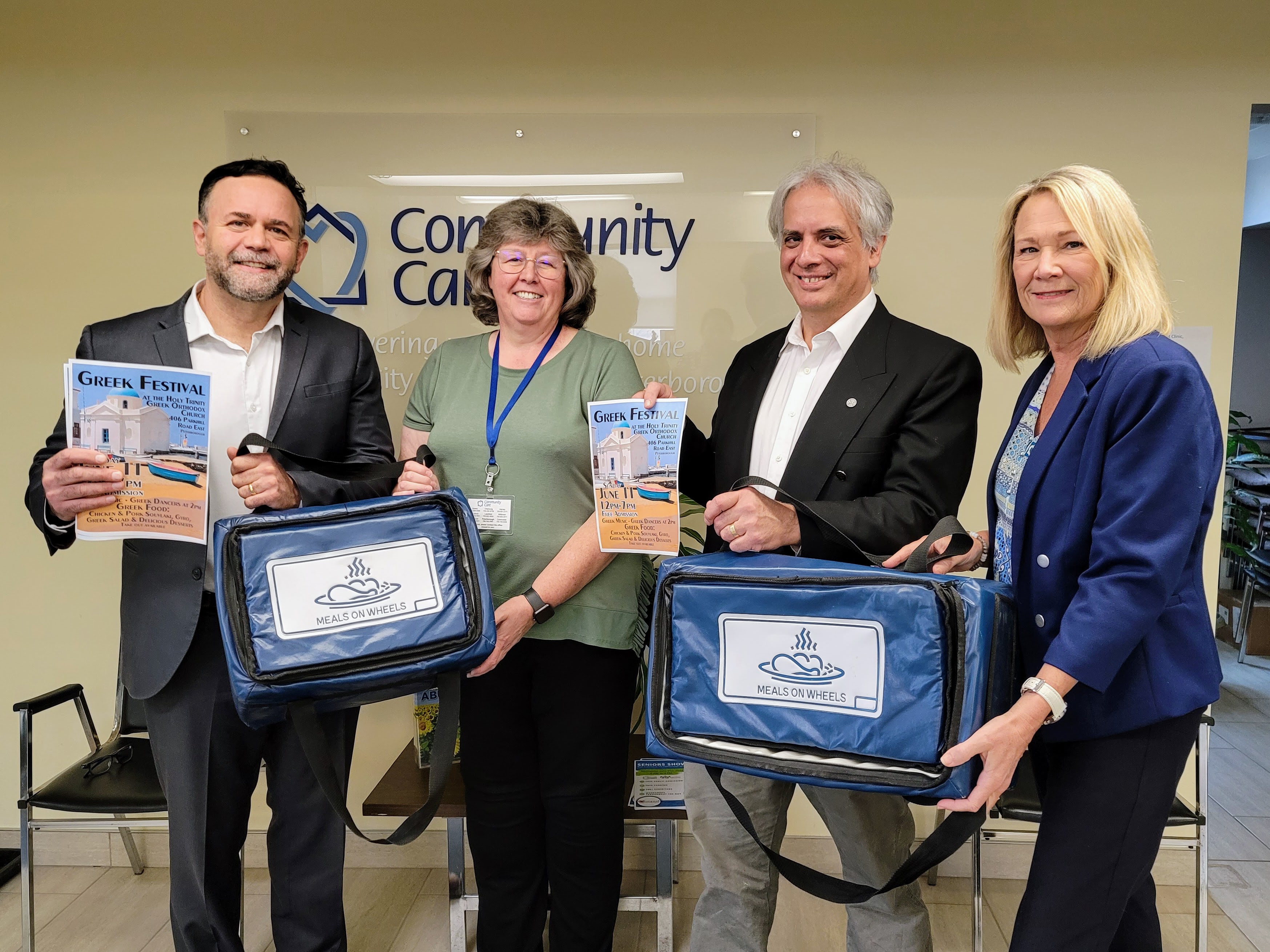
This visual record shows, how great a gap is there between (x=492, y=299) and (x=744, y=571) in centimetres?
101

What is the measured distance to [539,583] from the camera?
1.92m

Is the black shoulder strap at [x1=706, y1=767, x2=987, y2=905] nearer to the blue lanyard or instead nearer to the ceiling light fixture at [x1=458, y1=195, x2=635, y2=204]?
the blue lanyard

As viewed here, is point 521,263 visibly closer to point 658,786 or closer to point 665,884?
point 658,786

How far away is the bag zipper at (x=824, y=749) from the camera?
1.39 meters

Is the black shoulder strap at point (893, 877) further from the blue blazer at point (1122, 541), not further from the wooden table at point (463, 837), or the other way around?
the wooden table at point (463, 837)

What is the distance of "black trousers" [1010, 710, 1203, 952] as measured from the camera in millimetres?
1411

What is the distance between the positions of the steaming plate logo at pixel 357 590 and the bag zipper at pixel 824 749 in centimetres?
51

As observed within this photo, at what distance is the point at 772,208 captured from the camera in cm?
197

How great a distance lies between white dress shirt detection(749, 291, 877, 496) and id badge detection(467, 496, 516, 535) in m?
0.53

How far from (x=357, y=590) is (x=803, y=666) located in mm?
811

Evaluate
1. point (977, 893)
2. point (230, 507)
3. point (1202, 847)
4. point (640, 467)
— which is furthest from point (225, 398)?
point (1202, 847)

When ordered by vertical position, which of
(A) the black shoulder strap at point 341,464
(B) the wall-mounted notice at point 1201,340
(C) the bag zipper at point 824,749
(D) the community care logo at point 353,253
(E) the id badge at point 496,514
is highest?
(D) the community care logo at point 353,253

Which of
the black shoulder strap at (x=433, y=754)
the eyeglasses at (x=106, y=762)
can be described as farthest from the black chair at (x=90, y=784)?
the black shoulder strap at (x=433, y=754)

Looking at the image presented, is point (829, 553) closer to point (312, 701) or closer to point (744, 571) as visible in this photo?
point (744, 571)
